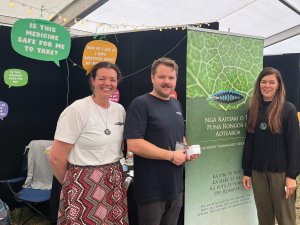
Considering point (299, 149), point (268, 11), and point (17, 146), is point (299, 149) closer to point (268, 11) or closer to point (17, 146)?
point (17, 146)

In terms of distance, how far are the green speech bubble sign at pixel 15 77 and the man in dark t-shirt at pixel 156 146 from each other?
2.10 m

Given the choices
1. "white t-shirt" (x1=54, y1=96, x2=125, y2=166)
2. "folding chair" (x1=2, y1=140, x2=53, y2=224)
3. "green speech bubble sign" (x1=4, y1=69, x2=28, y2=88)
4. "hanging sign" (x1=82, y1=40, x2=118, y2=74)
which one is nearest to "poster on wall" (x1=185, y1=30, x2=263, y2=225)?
"white t-shirt" (x1=54, y1=96, x2=125, y2=166)

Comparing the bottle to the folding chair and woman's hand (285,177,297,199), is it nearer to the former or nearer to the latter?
the folding chair

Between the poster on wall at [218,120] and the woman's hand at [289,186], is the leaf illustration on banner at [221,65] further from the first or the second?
the woman's hand at [289,186]

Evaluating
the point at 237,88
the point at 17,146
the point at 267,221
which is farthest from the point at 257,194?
the point at 17,146

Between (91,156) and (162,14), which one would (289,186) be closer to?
(91,156)

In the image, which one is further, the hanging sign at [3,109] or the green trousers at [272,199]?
the hanging sign at [3,109]

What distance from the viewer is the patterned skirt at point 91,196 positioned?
1.54 meters

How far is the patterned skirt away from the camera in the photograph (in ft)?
5.05

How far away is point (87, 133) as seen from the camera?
1.55 meters

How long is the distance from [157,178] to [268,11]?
14.4ft

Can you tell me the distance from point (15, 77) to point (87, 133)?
211cm

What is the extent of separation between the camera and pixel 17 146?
3355 mm

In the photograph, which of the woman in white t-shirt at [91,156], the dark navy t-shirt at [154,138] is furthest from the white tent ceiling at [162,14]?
the woman in white t-shirt at [91,156]
